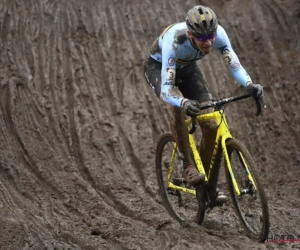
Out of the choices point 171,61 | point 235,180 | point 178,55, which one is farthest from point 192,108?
point 235,180

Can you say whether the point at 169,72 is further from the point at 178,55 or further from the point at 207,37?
the point at 207,37

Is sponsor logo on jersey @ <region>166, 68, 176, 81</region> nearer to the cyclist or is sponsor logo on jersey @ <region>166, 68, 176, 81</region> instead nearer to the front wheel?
the cyclist

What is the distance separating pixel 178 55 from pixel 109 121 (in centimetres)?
370

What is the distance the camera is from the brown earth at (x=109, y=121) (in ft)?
22.1

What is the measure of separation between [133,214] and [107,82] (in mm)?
3680

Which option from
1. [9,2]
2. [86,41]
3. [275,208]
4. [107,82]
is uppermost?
[9,2]

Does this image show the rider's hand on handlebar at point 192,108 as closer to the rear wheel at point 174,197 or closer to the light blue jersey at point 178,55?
the light blue jersey at point 178,55

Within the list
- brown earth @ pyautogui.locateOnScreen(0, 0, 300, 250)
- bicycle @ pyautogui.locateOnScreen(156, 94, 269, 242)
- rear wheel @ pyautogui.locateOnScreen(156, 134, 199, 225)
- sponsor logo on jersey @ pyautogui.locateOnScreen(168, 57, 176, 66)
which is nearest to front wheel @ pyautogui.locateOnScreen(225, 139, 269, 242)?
bicycle @ pyautogui.locateOnScreen(156, 94, 269, 242)

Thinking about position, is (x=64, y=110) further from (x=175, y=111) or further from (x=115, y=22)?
(x=175, y=111)

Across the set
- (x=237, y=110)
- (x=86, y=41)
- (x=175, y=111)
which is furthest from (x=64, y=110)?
(x=175, y=111)

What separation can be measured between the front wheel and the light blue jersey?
2.44 ft

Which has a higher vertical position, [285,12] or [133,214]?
[285,12]

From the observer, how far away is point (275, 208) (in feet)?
23.7

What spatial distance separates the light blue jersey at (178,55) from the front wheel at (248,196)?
743mm
